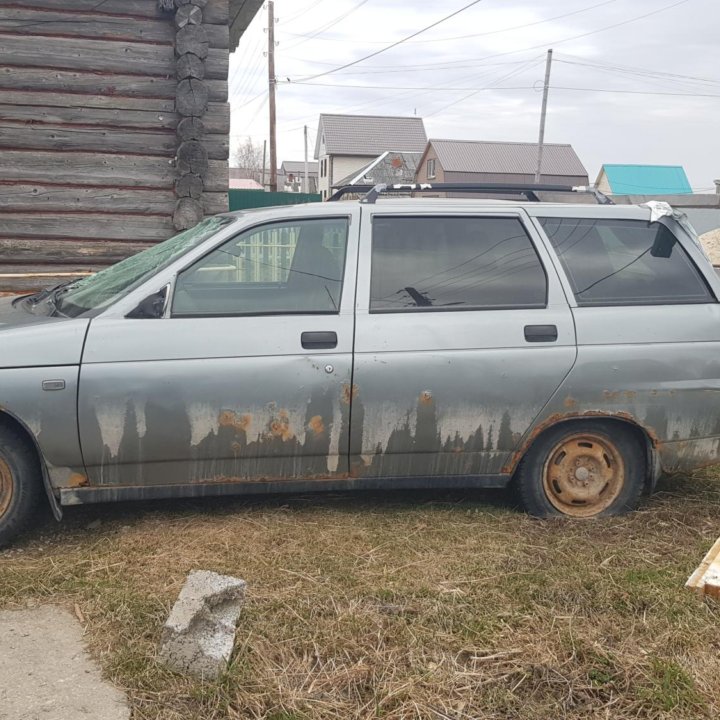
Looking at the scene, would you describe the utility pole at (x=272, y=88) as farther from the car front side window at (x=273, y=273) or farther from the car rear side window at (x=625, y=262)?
the car rear side window at (x=625, y=262)

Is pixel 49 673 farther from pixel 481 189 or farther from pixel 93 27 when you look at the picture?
pixel 93 27

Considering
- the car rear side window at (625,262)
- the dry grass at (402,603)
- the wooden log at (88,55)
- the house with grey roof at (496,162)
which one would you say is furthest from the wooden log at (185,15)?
the house with grey roof at (496,162)

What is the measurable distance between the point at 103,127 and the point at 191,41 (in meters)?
1.22

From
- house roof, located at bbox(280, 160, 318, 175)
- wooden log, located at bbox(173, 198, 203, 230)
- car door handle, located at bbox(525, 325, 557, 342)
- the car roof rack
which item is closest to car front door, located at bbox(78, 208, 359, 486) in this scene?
the car roof rack

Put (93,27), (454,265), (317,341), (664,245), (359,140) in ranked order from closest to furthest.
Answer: (317,341) → (454,265) → (664,245) → (93,27) → (359,140)

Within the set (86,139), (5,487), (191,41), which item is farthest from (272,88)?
(5,487)

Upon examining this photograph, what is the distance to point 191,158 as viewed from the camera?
299 inches

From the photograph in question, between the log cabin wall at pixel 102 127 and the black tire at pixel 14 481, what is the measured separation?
14.0 ft

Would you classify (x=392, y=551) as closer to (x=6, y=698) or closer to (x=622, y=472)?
(x=622, y=472)

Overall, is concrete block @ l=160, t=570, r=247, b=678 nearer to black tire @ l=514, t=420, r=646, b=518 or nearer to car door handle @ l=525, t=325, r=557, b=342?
black tire @ l=514, t=420, r=646, b=518

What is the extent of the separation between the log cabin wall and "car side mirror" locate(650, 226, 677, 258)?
4.94 m

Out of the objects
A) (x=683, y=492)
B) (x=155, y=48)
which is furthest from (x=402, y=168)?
(x=683, y=492)

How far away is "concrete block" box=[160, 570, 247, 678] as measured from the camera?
2.67 meters

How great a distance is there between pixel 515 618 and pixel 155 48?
6.66 m
